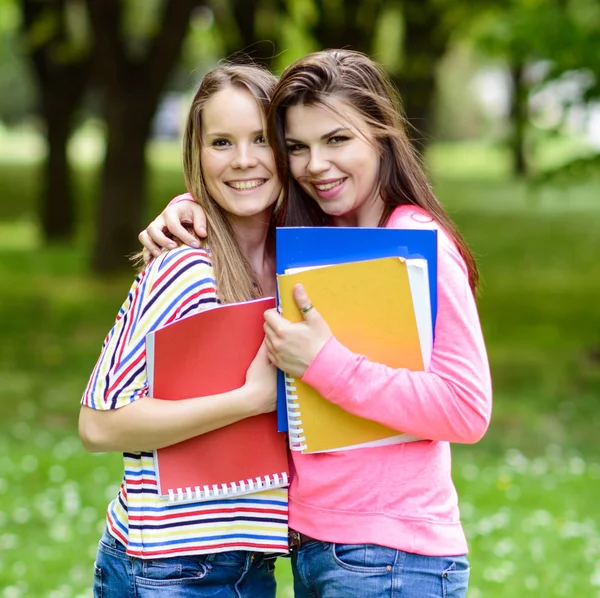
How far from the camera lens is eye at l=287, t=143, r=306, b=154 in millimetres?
2232

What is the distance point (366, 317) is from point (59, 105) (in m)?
16.7

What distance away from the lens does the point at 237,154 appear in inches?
90.1

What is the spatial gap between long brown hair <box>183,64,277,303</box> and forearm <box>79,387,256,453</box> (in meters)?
0.23

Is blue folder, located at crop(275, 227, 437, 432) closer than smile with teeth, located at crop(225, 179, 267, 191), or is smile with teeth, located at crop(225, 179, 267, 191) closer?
blue folder, located at crop(275, 227, 437, 432)

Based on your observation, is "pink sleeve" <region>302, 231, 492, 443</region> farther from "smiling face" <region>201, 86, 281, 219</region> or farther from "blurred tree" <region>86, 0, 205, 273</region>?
"blurred tree" <region>86, 0, 205, 273</region>

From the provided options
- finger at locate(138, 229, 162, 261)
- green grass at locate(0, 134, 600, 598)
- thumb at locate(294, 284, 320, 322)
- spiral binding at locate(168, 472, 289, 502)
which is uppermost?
finger at locate(138, 229, 162, 261)

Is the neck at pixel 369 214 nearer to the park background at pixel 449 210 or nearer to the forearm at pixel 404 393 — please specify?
the forearm at pixel 404 393

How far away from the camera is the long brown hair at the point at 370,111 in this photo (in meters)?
2.17

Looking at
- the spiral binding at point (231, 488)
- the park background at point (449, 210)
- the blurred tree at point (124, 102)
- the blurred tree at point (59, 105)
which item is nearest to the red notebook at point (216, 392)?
the spiral binding at point (231, 488)

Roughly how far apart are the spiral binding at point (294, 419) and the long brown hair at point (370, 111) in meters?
0.43

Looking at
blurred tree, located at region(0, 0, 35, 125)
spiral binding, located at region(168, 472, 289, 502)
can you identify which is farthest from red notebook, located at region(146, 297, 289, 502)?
blurred tree, located at region(0, 0, 35, 125)

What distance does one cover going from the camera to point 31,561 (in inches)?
207

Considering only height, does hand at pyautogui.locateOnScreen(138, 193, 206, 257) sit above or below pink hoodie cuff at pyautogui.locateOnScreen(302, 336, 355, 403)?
above

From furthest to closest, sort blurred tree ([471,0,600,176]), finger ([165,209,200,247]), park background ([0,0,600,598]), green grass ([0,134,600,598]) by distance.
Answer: blurred tree ([471,0,600,176])
park background ([0,0,600,598])
green grass ([0,134,600,598])
finger ([165,209,200,247])
